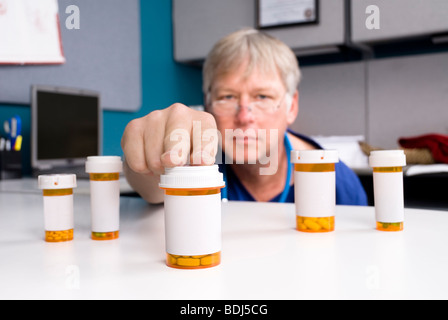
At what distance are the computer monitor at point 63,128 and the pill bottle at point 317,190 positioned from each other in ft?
4.08

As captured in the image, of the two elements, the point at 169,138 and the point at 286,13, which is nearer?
the point at 169,138

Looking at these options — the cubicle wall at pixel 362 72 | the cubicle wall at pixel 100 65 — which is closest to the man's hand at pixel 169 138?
the cubicle wall at pixel 100 65

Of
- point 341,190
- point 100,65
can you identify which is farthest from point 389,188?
point 100,65

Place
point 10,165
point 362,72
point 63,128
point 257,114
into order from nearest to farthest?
point 257,114 → point 10,165 → point 63,128 → point 362,72

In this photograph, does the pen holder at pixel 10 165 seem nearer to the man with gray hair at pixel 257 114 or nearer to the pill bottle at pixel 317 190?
the man with gray hair at pixel 257 114

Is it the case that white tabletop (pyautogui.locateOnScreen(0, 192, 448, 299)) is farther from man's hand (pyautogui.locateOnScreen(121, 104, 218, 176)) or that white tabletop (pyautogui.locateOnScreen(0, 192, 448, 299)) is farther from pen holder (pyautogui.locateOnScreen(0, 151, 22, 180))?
pen holder (pyautogui.locateOnScreen(0, 151, 22, 180))

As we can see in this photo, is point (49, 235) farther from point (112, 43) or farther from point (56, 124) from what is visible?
point (112, 43)

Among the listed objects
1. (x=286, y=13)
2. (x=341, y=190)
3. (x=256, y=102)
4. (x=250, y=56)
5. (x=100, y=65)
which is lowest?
(x=341, y=190)

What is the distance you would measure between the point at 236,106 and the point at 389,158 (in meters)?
0.68

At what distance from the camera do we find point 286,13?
233 cm

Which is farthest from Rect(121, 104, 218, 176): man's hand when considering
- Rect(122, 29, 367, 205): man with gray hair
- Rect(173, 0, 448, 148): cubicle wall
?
Rect(173, 0, 448, 148): cubicle wall

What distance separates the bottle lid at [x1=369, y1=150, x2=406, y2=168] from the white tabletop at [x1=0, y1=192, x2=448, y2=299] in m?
0.08

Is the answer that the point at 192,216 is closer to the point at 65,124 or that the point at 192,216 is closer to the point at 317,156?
the point at 317,156

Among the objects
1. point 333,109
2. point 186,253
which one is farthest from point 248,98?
point 333,109
